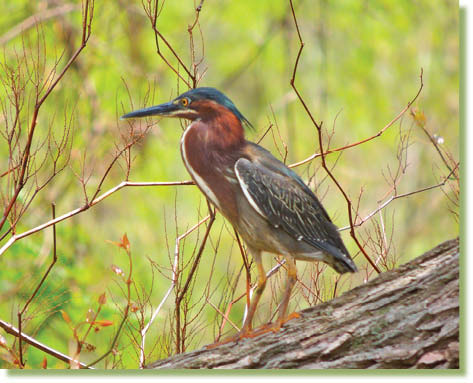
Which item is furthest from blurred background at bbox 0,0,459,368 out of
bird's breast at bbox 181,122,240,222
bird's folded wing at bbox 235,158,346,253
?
bird's breast at bbox 181,122,240,222

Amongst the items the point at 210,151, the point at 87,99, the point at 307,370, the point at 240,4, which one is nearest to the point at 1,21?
the point at 87,99

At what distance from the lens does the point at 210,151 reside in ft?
5.50

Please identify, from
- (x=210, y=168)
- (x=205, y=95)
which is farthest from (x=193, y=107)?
(x=210, y=168)

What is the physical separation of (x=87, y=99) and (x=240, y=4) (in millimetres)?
931

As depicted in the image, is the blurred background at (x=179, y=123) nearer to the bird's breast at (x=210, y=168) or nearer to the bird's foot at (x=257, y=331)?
the bird's foot at (x=257, y=331)

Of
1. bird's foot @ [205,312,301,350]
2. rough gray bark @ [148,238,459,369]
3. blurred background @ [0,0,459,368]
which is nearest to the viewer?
rough gray bark @ [148,238,459,369]

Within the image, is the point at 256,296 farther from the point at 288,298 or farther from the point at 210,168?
the point at 210,168

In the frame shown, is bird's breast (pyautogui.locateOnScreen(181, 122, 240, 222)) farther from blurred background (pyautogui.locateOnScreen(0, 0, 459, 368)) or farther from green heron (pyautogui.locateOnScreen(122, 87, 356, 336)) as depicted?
blurred background (pyautogui.locateOnScreen(0, 0, 459, 368))

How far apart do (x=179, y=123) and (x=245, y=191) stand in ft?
4.22

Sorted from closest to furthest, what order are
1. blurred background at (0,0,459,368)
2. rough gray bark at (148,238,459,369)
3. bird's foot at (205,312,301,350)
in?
rough gray bark at (148,238,459,369)
bird's foot at (205,312,301,350)
blurred background at (0,0,459,368)

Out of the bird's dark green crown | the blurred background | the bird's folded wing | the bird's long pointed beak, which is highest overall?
the blurred background

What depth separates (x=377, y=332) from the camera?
1467 mm

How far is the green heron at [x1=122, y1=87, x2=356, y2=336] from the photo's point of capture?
1.66 metres

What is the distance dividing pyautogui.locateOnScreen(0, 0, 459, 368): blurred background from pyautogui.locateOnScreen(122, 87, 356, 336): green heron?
677mm
